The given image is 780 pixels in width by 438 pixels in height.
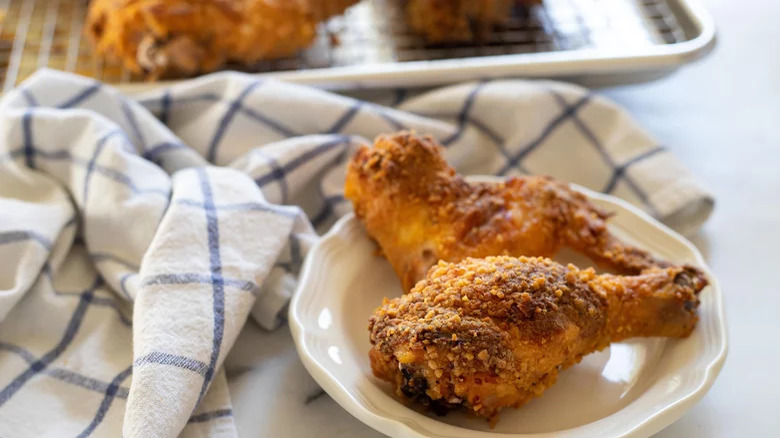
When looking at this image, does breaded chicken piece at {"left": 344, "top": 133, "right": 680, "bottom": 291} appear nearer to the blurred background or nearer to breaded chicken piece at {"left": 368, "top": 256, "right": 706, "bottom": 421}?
breaded chicken piece at {"left": 368, "top": 256, "right": 706, "bottom": 421}

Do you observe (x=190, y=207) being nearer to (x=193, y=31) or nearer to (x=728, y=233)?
(x=193, y=31)

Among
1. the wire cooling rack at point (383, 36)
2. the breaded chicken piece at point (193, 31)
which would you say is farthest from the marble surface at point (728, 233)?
the breaded chicken piece at point (193, 31)

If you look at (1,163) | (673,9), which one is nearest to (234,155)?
(1,163)

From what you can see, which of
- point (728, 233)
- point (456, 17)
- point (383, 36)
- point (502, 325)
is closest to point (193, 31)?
point (383, 36)

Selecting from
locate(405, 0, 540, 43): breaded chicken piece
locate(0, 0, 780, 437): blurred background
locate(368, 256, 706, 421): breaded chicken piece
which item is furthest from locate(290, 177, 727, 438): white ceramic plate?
locate(405, 0, 540, 43): breaded chicken piece

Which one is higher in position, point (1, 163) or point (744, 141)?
point (1, 163)

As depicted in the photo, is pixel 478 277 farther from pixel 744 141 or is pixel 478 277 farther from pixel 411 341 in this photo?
pixel 744 141
